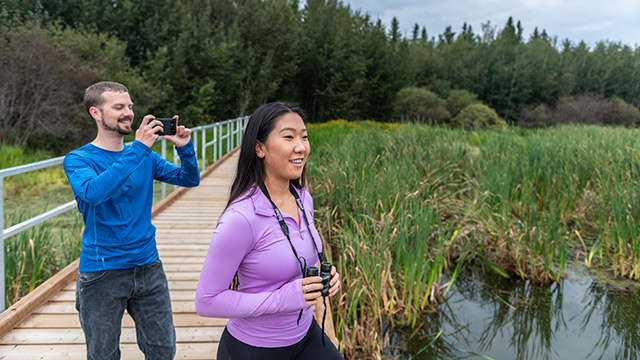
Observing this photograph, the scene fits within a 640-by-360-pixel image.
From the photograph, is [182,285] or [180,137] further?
[182,285]

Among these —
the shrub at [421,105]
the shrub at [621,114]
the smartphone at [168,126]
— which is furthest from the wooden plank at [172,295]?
the shrub at [621,114]

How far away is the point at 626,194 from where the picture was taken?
4496 millimetres

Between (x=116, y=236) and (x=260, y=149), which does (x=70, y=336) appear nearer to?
(x=116, y=236)

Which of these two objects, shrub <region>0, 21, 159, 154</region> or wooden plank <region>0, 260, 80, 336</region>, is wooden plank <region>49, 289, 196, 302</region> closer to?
wooden plank <region>0, 260, 80, 336</region>

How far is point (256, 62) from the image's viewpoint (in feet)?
82.5

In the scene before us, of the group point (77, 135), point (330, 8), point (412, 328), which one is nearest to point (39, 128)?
point (77, 135)

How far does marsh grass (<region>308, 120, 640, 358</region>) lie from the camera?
11.1 feet

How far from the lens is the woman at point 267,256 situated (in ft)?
3.76

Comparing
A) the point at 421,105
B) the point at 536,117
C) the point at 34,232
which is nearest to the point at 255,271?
the point at 34,232

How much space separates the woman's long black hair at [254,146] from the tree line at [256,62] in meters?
10.8

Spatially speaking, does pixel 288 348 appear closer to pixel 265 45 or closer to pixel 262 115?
pixel 262 115

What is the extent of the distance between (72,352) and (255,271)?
5.35ft

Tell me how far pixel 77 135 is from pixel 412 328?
10774 mm

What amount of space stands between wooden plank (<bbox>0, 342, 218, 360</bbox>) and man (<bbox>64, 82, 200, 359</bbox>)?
54 centimetres
